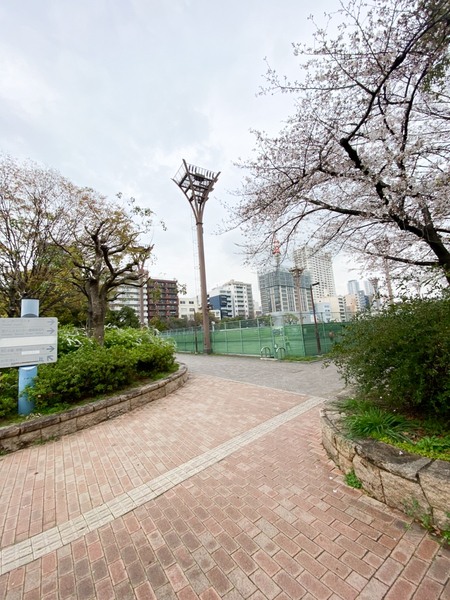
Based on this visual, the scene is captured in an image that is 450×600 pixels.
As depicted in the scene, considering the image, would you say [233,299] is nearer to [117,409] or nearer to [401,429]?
[117,409]

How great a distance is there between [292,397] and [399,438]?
320cm

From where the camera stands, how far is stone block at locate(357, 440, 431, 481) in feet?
6.61

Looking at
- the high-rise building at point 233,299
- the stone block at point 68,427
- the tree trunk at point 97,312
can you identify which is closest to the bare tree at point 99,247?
the tree trunk at point 97,312

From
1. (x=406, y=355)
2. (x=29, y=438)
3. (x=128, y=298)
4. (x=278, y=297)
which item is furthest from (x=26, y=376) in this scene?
(x=278, y=297)

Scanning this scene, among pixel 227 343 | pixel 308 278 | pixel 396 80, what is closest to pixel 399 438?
pixel 396 80

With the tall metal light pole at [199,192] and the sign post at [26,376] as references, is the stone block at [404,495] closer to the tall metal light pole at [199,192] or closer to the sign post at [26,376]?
the sign post at [26,376]

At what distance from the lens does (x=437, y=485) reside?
6.09 ft

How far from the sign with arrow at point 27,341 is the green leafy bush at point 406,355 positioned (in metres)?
4.99

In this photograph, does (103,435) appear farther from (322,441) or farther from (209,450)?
(322,441)

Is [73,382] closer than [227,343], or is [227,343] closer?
[73,382]

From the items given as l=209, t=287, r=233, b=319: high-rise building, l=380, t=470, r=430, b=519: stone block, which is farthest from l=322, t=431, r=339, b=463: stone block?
l=209, t=287, r=233, b=319: high-rise building

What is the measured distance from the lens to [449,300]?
9.18 feet

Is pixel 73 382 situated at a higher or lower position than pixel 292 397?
higher

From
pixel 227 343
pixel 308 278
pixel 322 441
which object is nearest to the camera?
pixel 322 441
